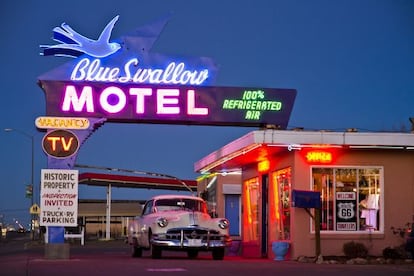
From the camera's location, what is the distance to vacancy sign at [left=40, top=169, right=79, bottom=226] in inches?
838

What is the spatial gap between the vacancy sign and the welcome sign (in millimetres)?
3015

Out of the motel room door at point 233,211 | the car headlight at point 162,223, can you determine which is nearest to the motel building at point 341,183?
the car headlight at point 162,223

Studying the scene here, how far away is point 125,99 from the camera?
24.5 meters

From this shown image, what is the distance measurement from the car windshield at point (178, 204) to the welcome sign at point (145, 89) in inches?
114

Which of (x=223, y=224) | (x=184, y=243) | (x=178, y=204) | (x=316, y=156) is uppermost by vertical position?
(x=316, y=156)

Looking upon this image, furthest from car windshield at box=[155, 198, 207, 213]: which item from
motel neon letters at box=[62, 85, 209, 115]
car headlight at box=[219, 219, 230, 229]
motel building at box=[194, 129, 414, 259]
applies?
motel neon letters at box=[62, 85, 209, 115]

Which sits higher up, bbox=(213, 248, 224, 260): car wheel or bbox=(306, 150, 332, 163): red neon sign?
bbox=(306, 150, 332, 163): red neon sign

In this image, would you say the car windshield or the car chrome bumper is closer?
the car chrome bumper

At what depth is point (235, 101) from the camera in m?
25.2

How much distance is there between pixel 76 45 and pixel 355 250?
A: 1107 centimetres

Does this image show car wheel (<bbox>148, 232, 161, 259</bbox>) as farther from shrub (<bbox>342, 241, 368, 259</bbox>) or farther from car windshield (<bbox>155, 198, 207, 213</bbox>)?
shrub (<bbox>342, 241, 368, 259</bbox>)

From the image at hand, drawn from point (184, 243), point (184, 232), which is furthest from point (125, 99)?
point (184, 243)

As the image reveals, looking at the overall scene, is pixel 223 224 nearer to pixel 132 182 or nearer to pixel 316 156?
pixel 316 156

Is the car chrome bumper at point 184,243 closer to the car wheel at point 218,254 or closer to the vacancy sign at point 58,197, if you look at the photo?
the car wheel at point 218,254
